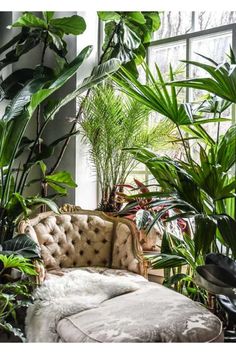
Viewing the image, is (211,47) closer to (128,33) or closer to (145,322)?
(128,33)

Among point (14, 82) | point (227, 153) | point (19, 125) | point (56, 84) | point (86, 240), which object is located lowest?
point (86, 240)

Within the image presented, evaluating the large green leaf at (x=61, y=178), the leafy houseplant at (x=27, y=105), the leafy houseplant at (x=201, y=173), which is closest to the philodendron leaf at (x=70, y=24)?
the leafy houseplant at (x=27, y=105)

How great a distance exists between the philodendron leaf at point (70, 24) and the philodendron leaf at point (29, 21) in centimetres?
7

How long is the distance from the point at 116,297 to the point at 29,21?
2000mm

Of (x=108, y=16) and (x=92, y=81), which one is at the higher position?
(x=108, y=16)

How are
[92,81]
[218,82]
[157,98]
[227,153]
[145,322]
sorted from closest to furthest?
[218,82], [227,153], [157,98], [145,322], [92,81]

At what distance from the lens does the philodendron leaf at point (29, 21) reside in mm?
2801

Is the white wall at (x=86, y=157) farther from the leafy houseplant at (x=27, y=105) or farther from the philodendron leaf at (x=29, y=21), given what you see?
the philodendron leaf at (x=29, y=21)

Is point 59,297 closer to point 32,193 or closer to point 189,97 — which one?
point 32,193

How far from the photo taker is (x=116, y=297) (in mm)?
2084

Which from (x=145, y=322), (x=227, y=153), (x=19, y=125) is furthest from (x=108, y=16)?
(x=145, y=322)

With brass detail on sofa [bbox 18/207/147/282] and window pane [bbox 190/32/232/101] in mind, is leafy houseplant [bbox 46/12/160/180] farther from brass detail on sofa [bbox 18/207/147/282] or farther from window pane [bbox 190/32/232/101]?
brass detail on sofa [bbox 18/207/147/282]

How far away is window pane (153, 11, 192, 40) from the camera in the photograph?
10.1 feet
